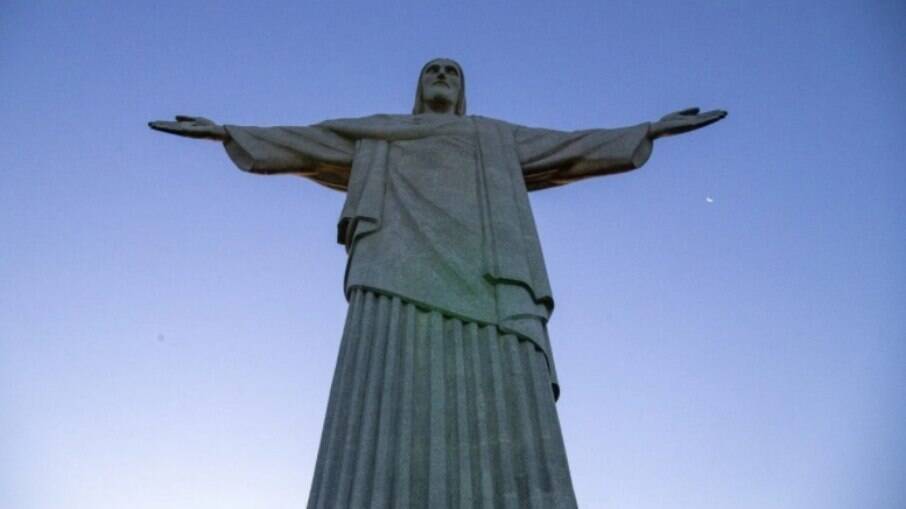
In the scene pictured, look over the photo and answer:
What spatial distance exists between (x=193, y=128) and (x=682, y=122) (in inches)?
213

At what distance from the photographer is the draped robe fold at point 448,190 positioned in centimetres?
847

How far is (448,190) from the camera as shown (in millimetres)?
9789

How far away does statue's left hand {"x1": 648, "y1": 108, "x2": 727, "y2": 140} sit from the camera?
35.0 feet

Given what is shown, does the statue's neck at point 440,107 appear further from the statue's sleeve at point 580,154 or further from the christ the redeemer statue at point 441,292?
the statue's sleeve at point 580,154

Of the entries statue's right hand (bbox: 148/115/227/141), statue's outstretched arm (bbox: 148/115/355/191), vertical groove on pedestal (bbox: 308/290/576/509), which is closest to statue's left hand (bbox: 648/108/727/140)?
statue's outstretched arm (bbox: 148/115/355/191)

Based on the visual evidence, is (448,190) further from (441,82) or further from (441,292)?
(441,82)

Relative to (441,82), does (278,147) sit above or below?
below

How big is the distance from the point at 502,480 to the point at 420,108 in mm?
6189

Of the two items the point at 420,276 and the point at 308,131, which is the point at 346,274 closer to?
the point at 420,276

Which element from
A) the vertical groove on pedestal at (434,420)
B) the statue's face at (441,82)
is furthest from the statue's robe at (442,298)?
the statue's face at (441,82)

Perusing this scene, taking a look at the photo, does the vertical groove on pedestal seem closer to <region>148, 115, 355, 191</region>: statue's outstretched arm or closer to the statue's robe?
the statue's robe

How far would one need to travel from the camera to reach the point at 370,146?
10664 millimetres

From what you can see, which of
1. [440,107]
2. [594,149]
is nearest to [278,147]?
[440,107]

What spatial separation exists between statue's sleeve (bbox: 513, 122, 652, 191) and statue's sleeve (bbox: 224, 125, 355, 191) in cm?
206
